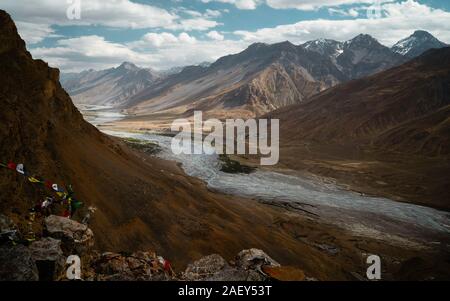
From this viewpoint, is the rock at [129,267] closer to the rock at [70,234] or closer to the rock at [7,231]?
the rock at [70,234]

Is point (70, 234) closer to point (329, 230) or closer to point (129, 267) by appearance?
point (129, 267)

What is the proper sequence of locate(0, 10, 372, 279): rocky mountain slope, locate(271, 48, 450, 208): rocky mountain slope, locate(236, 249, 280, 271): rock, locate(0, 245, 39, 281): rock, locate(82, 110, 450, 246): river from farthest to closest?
1. locate(271, 48, 450, 208): rocky mountain slope
2. locate(82, 110, 450, 246): river
3. locate(0, 10, 372, 279): rocky mountain slope
4. locate(236, 249, 280, 271): rock
5. locate(0, 245, 39, 281): rock

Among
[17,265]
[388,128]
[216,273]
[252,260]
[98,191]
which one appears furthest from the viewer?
[388,128]

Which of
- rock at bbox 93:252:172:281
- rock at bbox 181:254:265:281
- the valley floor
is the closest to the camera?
rock at bbox 93:252:172:281

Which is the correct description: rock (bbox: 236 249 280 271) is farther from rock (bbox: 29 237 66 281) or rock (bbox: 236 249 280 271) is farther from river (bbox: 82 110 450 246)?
river (bbox: 82 110 450 246)

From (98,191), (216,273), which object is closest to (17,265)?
(216,273)

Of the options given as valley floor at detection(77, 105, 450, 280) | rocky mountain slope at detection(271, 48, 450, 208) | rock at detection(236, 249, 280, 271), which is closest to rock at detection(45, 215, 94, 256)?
rock at detection(236, 249, 280, 271)
